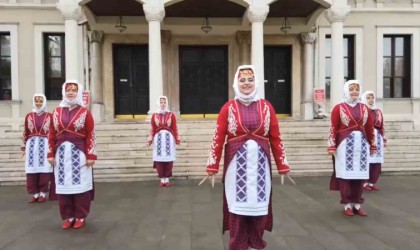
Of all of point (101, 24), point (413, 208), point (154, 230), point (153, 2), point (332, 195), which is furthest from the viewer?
point (101, 24)

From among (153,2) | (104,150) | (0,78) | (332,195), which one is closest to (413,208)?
(332,195)

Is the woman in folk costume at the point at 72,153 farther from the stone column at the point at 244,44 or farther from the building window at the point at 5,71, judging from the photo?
the building window at the point at 5,71

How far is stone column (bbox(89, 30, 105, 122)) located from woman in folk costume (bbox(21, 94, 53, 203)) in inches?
324

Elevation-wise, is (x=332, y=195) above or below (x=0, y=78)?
below

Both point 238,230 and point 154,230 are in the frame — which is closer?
point 238,230

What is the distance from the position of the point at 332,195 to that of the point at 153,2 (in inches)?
331

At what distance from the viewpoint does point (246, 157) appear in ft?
13.7

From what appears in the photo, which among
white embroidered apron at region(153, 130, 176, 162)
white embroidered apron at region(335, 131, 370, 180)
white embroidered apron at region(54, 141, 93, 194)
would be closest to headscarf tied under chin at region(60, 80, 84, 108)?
white embroidered apron at region(54, 141, 93, 194)

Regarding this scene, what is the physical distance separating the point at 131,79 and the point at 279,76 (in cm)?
639

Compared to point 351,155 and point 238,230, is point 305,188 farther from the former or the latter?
point 238,230

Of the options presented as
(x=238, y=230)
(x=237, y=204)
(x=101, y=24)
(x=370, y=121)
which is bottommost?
(x=238, y=230)

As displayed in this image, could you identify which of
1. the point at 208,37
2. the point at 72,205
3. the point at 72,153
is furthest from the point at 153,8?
the point at 72,205

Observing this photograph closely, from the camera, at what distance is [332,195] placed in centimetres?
823

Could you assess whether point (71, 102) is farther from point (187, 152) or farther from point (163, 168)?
point (187, 152)
